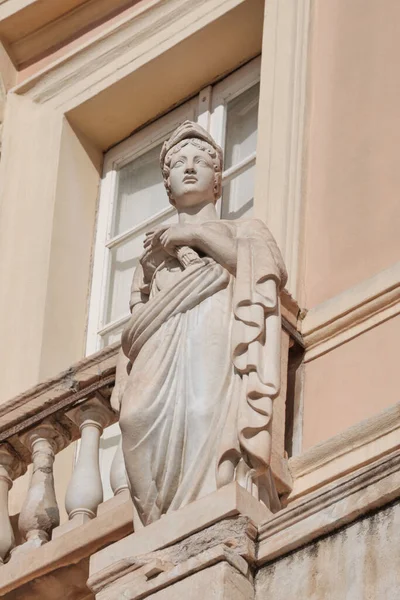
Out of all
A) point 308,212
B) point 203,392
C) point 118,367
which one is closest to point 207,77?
point 308,212

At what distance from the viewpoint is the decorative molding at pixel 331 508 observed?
560 centimetres

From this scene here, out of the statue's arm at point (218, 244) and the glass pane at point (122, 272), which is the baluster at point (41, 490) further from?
the glass pane at point (122, 272)

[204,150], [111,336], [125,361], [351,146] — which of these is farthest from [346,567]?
[111,336]

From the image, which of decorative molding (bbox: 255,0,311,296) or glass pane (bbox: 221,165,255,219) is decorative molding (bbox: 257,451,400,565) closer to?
decorative molding (bbox: 255,0,311,296)

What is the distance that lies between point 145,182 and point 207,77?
51 centimetres

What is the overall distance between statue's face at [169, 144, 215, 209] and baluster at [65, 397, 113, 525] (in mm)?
799

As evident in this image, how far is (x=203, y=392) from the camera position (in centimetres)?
625

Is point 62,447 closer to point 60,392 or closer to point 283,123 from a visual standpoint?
point 60,392

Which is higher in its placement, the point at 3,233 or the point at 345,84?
the point at 3,233

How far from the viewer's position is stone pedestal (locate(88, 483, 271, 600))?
5715 millimetres

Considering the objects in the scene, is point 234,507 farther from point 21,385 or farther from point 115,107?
point 115,107

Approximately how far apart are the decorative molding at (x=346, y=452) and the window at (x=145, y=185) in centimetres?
195

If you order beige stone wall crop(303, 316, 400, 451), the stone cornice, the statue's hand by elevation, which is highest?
the stone cornice

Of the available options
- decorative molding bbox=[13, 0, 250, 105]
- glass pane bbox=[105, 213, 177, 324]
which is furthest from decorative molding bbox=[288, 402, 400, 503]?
decorative molding bbox=[13, 0, 250, 105]
